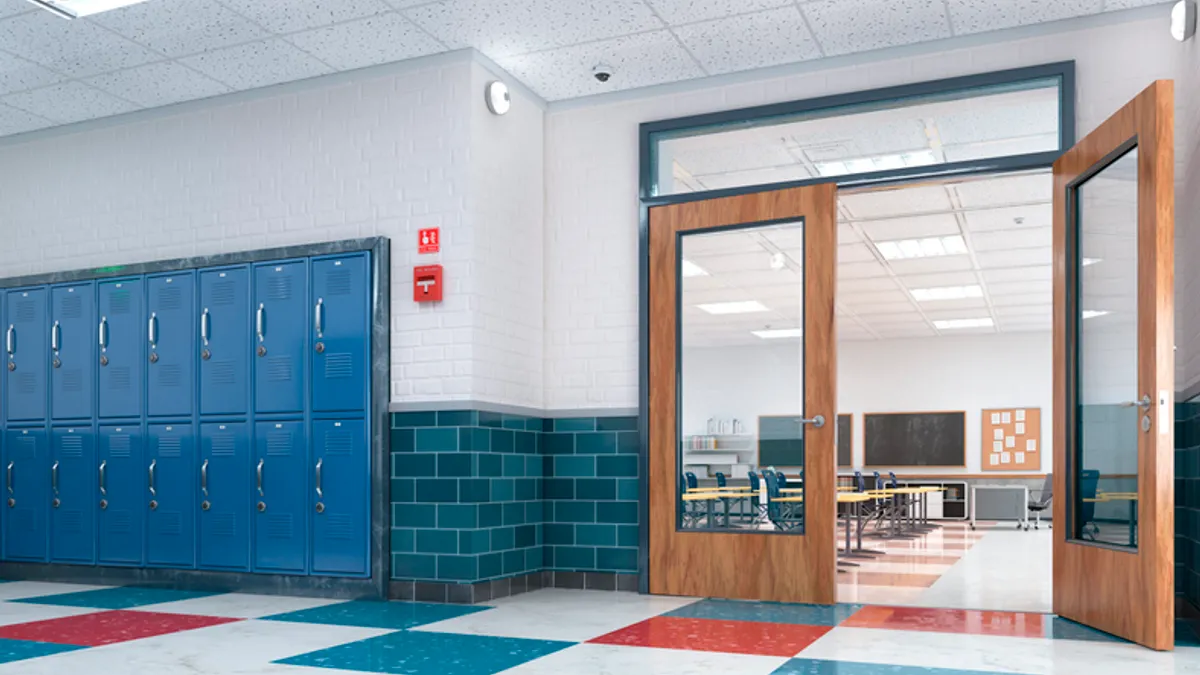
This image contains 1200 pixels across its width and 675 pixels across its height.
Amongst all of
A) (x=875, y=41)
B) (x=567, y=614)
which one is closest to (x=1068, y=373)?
(x=875, y=41)

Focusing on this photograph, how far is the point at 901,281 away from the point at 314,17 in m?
8.66

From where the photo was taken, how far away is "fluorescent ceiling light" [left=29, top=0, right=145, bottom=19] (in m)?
5.40

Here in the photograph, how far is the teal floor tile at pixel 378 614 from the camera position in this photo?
17.1ft

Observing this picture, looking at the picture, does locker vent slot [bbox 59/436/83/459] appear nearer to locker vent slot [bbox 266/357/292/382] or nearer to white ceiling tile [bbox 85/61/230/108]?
locker vent slot [bbox 266/357/292/382]

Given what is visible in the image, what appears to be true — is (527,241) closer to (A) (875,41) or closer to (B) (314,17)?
(B) (314,17)

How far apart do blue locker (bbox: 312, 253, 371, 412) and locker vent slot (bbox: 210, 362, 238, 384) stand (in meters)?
0.57

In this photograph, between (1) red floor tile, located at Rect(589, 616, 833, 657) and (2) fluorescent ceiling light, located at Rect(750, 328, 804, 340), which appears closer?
(1) red floor tile, located at Rect(589, 616, 833, 657)

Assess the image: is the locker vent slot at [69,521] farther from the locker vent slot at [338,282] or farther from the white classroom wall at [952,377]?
the white classroom wall at [952,377]

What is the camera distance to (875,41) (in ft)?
19.6

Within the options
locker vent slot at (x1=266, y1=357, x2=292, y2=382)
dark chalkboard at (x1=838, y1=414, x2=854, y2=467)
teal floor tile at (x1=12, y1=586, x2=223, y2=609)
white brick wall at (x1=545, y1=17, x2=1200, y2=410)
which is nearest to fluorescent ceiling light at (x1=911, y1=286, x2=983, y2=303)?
dark chalkboard at (x1=838, y1=414, x2=854, y2=467)

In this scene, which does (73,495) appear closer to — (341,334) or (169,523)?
(169,523)

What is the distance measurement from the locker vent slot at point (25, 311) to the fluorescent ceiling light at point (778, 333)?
468 cm

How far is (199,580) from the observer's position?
6543 millimetres

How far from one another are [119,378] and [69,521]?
0.96m
